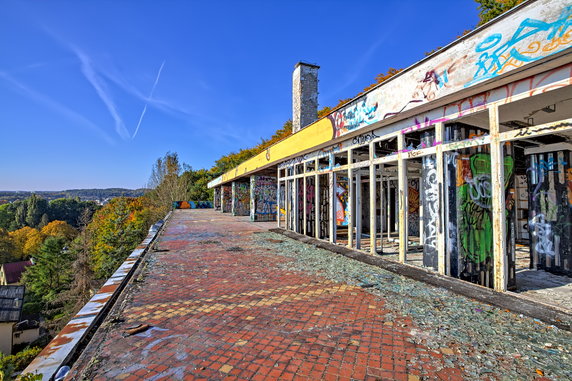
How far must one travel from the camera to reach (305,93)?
11695 millimetres

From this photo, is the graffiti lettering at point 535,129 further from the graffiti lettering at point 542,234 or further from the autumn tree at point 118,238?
the autumn tree at point 118,238

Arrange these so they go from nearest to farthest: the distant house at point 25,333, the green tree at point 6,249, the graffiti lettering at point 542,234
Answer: the graffiti lettering at point 542,234
the distant house at point 25,333
the green tree at point 6,249

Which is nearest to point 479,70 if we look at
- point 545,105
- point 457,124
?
point 457,124

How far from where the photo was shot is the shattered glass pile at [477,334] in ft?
6.78

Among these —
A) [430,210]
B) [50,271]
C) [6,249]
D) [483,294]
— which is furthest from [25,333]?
[6,249]

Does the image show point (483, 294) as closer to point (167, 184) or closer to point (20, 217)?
point (167, 184)

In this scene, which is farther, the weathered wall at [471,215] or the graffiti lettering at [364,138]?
the graffiti lettering at [364,138]

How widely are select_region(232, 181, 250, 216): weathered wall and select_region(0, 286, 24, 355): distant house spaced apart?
815 inches

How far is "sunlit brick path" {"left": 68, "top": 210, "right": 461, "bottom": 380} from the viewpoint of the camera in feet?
6.77

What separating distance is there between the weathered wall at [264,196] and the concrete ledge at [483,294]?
1235 cm

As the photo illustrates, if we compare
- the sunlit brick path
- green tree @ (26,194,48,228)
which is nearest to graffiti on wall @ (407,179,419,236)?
the sunlit brick path

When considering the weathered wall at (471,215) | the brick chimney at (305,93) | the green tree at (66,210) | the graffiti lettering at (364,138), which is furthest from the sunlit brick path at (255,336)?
the green tree at (66,210)

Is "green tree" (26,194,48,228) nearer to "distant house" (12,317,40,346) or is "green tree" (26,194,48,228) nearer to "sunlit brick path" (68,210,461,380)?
"distant house" (12,317,40,346)

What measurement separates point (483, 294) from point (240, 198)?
65.1 feet
